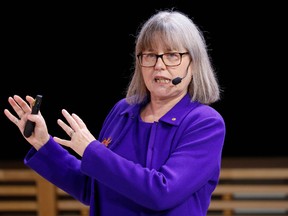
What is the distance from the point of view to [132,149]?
1531 millimetres

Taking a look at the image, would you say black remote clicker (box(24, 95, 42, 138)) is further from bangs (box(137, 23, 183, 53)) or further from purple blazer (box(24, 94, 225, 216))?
bangs (box(137, 23, 183, 53))

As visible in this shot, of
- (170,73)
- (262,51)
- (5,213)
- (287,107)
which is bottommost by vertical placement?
(5,213)

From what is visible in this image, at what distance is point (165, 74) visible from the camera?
1.50 metres

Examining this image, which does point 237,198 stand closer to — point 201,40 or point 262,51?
point 262,51

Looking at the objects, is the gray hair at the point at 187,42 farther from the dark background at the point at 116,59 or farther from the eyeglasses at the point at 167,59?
the dark background at the point at 116,59

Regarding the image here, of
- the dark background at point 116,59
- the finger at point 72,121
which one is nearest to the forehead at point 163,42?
the finger at point 72,121

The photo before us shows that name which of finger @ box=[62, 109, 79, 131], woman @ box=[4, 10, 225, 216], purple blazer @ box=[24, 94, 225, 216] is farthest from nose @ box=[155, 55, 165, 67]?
finger @ box=[62, 109, 79, 131]

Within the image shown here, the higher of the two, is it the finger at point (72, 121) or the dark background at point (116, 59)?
the finger at point (72, 121)

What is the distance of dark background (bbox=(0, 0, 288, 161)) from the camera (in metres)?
3.62

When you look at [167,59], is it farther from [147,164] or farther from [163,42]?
[147,164]

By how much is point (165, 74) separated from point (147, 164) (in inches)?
10.1

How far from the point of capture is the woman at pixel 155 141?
Result: 1.40m

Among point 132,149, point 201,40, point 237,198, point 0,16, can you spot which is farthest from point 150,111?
point 0,16

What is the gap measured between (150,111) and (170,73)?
0.53ft
